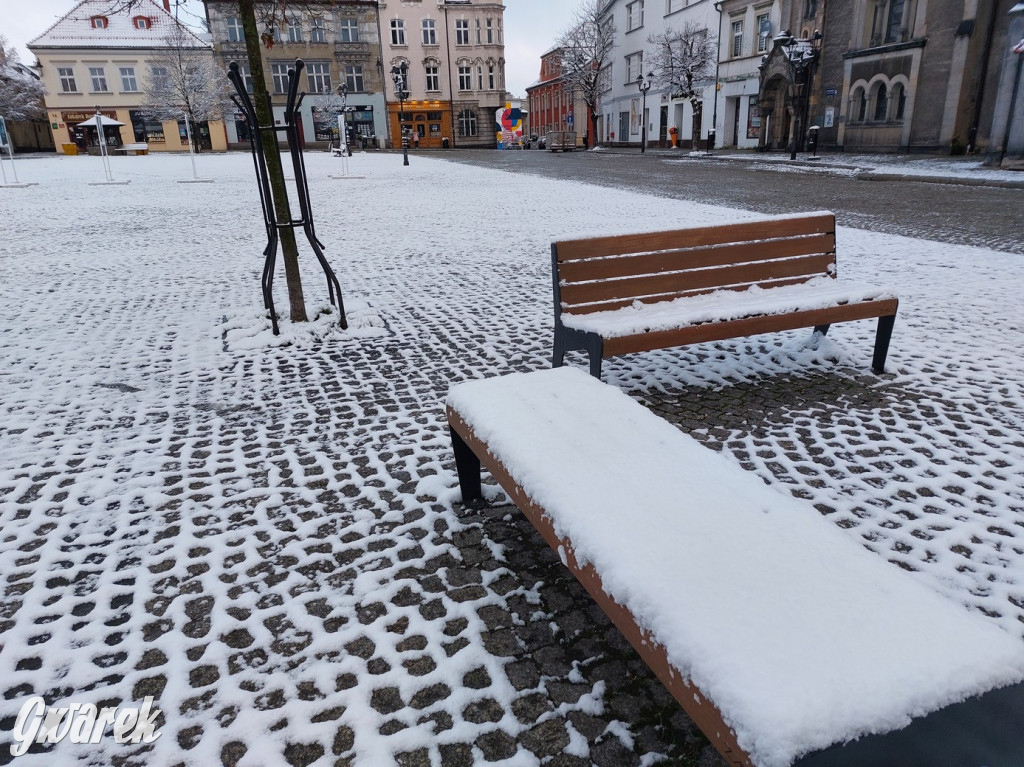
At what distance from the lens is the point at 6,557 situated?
9.14ft

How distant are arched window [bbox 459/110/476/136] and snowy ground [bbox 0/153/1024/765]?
6515 cm

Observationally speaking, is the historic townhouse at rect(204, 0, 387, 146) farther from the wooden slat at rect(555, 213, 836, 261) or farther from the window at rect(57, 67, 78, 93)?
the wooden slat at rect(555, 213, 836, 261)

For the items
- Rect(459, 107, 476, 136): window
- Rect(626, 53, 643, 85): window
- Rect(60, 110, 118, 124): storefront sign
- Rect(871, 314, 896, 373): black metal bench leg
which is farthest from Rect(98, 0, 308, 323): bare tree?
Rect(459, 107, 476, 136): window

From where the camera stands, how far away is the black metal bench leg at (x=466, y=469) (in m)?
3.05

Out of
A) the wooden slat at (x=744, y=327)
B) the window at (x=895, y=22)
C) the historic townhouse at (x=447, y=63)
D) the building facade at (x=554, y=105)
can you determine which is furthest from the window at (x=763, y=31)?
the wooden slat at (x=744, y=327)

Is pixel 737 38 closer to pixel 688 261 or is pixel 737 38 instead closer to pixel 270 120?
pixel 270 120

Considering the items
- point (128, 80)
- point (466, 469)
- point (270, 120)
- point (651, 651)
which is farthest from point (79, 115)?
point (651, 651)

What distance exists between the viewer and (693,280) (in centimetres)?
435

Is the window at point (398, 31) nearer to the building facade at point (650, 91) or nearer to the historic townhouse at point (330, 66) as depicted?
the historic townhouse at point (330, 66)

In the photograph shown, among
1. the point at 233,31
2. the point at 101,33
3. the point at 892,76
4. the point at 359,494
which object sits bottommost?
the point at 359,494

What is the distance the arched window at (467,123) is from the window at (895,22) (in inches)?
1781

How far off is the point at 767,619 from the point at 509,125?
66.8m

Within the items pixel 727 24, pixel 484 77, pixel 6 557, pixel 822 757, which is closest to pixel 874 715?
pixel 822 757

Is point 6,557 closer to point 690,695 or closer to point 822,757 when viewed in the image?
point 690,695
